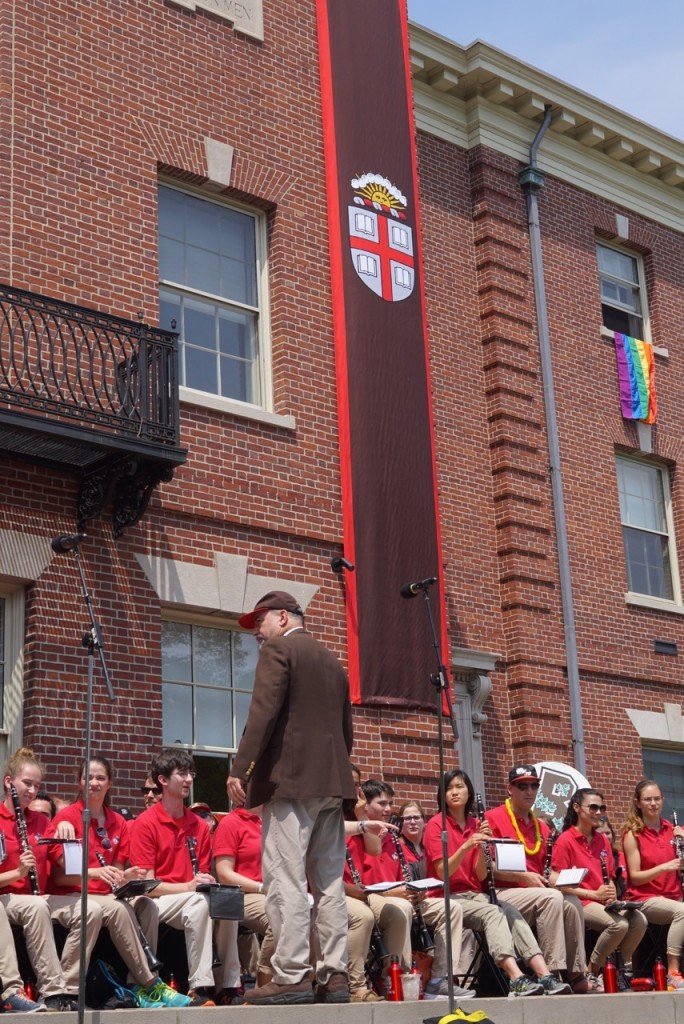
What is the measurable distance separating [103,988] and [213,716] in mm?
4433

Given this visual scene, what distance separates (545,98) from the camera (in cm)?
1812

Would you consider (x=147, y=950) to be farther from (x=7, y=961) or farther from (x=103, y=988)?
(x=7, y=961)

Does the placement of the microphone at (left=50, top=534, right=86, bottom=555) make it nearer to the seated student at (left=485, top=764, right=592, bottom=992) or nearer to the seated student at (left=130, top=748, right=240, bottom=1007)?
the seated student at (left=130, top=748, right=240, bottom=1007)

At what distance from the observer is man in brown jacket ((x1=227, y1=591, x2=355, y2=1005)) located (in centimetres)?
763

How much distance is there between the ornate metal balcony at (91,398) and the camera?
11281mm

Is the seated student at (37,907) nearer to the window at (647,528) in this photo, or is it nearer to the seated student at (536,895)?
the seated student at (536,895)

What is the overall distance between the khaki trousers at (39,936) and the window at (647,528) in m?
11.3

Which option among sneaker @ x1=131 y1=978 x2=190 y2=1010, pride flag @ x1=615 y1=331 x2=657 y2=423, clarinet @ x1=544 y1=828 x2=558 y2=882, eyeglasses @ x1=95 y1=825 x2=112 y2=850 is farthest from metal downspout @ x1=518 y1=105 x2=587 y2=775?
sneaker @ x1=131 y1=978 x2=190 y2=1010

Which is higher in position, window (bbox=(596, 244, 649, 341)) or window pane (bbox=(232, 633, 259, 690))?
window (bbox=(596, 244, 649, 341))

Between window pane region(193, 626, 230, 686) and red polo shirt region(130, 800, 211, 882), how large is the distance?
11.1 feet

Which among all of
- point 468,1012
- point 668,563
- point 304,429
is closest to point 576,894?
point 468,1012

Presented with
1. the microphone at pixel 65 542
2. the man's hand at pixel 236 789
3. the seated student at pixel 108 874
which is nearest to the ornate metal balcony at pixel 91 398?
the microphone at pixel 65 542

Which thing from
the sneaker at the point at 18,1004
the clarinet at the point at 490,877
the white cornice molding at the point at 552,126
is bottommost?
the sneaker at the point at 18,1004

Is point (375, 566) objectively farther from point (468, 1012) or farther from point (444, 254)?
point (468, 1012)
